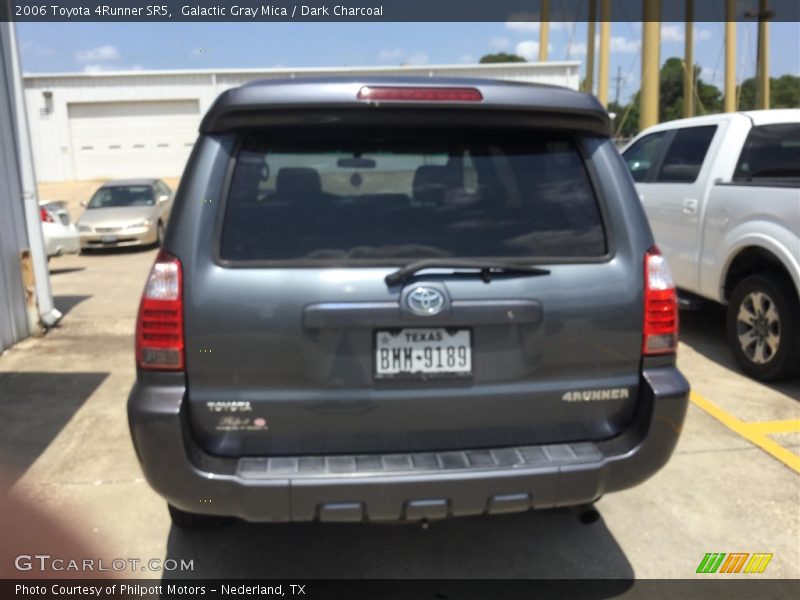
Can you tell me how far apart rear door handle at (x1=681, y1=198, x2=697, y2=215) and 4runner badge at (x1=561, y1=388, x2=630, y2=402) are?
3.92 m

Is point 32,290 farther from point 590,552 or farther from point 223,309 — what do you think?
point 590,552

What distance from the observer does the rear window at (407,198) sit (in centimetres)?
246

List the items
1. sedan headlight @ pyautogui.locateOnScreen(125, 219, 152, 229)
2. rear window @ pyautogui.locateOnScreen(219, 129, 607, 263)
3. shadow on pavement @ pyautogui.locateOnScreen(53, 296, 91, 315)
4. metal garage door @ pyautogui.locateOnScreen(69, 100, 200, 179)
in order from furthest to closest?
metal garage door @ pyautogui.locateOnScreen(69, 100, 200, 179) → sedan headlight @ pyautogui.locateOnScreen(125, 219, 152, 229) → shadow on pavement @ pyautogui.locateOnScreen(53, 296, 91, 315) → rear window @ pyautogui.locateOnScreen(219, 129, 607, 263)

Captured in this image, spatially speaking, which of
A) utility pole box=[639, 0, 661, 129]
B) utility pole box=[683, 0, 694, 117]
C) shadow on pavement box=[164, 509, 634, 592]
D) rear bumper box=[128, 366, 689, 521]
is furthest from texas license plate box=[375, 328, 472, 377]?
utility pole box=[683, 0, 694, 117]

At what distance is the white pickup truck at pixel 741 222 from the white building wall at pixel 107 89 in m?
22.6

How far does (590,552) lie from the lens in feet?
10.5

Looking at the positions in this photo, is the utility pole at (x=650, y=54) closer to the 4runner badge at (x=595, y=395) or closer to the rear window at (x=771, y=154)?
the rear window at (x=771, y=154)

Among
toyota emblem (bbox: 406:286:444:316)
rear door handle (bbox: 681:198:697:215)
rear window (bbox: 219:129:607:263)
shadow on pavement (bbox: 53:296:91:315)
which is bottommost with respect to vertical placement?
shadow on pavement (bbox: 53:296:91:315)

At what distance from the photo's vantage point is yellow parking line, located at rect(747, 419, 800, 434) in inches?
177

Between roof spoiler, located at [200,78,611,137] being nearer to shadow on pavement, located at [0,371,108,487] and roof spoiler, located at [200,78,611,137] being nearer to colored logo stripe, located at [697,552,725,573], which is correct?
colored logo stripe, located at [697,552,725,573]

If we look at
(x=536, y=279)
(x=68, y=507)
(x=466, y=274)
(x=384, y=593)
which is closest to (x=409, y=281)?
(x=466, y=274)

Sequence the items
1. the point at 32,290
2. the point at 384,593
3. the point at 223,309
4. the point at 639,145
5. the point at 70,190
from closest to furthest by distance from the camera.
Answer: the point at 223,309
the point at 384,593
the point at 32,290
the point at 639,145
the point at 70,190

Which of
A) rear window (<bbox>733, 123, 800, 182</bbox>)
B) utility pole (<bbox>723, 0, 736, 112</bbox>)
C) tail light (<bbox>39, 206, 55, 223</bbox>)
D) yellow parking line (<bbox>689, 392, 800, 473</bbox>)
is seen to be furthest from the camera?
utility pole (<bbox>723, 0, 736, 112</bbox>)

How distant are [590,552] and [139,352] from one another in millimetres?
2114
